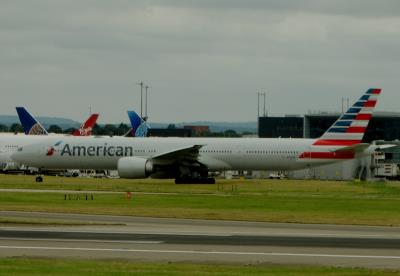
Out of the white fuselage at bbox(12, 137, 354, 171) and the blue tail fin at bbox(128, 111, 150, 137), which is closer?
the white fuselage at bbox(12, 137, 354, 171)

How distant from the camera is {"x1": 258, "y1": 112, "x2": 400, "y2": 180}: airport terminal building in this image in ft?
296

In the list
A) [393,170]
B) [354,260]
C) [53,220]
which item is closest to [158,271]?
[354,260]

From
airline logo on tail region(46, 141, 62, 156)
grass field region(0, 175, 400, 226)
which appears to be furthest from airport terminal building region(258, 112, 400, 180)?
grass field region(0, 175, 400, 226)

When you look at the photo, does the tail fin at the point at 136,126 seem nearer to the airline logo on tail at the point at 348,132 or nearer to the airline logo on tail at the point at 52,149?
the airline logo on tail at the point at 52,149

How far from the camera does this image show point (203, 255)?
78.3 ft

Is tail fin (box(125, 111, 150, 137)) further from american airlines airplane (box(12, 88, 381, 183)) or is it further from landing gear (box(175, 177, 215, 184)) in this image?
landing gear (box(175, 177, 215, 184))

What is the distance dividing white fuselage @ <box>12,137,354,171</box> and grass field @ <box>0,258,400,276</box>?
4914cm

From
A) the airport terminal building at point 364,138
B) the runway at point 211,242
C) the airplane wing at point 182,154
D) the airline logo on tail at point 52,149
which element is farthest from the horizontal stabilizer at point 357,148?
the runway at point 211,242

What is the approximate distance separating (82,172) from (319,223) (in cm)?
7007

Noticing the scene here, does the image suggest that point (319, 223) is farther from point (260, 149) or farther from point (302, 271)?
point (260, 149)

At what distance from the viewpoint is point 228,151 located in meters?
72.3

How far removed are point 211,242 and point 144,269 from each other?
246 inches

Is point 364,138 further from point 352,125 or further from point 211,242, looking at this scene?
point 211,242

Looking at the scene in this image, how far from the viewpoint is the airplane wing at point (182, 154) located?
6850 centimetres
